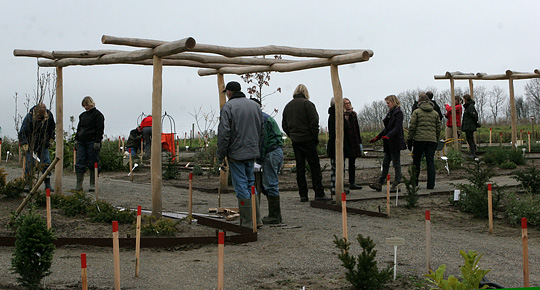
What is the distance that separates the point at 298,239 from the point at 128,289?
3030 mm

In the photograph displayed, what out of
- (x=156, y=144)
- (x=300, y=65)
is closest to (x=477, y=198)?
(x=300, y=65)

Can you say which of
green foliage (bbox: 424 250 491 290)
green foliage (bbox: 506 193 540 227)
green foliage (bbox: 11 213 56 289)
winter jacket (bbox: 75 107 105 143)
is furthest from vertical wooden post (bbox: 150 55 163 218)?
green foliage (bbox: 506 193 540 227)

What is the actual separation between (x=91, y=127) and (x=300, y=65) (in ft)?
14.6

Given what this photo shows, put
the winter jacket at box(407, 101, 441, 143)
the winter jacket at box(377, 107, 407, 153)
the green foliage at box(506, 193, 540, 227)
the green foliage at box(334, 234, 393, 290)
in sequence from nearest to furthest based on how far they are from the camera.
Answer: the green foliage at box(334, 234, 393, 290) → the green foliage at box(506, 193, 540, 227) → the winter jacket at box(377, 107, 407, 153) → the winter jacket at box(407, 101, 441, 143)

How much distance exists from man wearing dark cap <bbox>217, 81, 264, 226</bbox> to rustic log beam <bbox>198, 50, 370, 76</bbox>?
105 inches

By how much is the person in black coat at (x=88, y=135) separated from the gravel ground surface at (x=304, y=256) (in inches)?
112

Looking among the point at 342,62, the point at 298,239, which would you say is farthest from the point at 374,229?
the point at 342,62

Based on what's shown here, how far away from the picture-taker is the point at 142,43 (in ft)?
29.6

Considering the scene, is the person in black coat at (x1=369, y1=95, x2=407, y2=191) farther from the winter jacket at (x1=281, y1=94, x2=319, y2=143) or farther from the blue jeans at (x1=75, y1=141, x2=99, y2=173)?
the blue jeans at (x1=75, y1=141, x2=99, y2=173)

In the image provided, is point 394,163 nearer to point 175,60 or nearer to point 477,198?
point 477,198

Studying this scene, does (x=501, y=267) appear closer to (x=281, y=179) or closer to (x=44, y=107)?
(x=44, y=107)

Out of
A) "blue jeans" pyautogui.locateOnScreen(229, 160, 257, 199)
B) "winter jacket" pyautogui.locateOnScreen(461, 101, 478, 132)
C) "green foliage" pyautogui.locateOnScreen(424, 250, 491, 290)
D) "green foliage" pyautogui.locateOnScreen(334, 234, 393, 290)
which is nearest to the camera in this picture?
"green foliage" pyautogui.locateOnScreen(424, 250, 491, 290)

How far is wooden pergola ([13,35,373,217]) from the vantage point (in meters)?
9.09

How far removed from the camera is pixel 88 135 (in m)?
12.6
